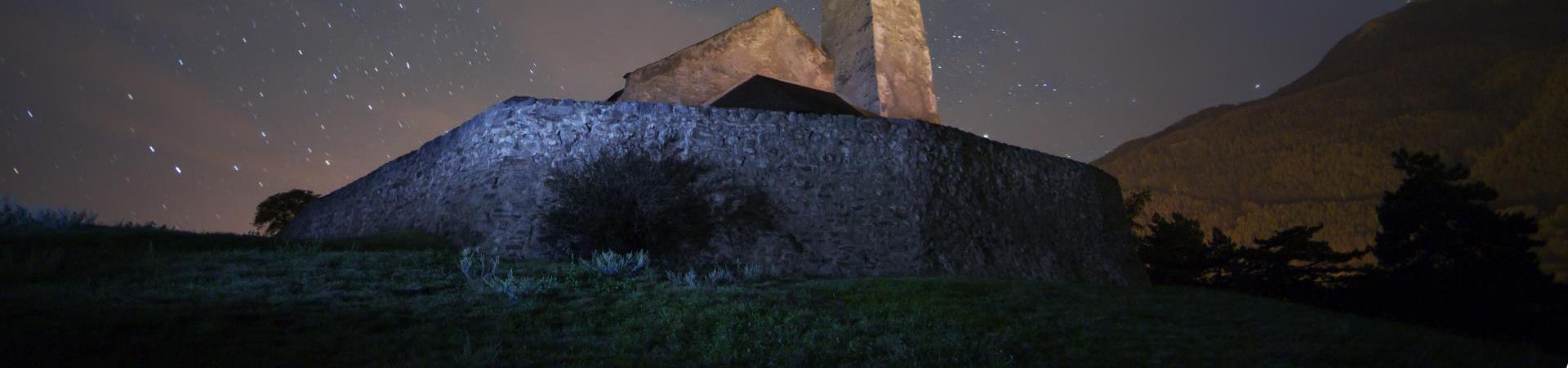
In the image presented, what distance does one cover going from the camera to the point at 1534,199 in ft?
127

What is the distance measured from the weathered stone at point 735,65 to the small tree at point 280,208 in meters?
26.1

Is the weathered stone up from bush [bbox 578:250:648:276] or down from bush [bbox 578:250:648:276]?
up

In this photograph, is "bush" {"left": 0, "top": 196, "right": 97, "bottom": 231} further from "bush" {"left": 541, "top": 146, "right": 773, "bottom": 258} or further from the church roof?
the church roof

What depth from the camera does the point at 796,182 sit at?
1572 cm

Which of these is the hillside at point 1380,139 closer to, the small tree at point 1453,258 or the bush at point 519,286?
the small tree at point 1453,258

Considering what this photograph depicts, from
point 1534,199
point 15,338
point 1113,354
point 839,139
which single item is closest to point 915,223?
point 839,139

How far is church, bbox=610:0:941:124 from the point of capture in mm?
26703

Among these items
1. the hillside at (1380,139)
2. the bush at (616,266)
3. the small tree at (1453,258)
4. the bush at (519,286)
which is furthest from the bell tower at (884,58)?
the hillside at (1380,139)

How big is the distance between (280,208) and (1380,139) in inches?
2641

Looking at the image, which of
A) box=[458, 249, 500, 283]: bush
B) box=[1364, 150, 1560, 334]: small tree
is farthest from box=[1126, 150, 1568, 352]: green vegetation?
box=[458, 249, 500, 283]: bush

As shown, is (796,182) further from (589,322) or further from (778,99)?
(589,322)

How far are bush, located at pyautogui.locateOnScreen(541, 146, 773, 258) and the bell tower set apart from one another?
1339 cm

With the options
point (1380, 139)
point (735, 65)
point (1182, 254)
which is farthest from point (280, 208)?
point (1380, 139)

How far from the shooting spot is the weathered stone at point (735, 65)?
2661 centimetres
